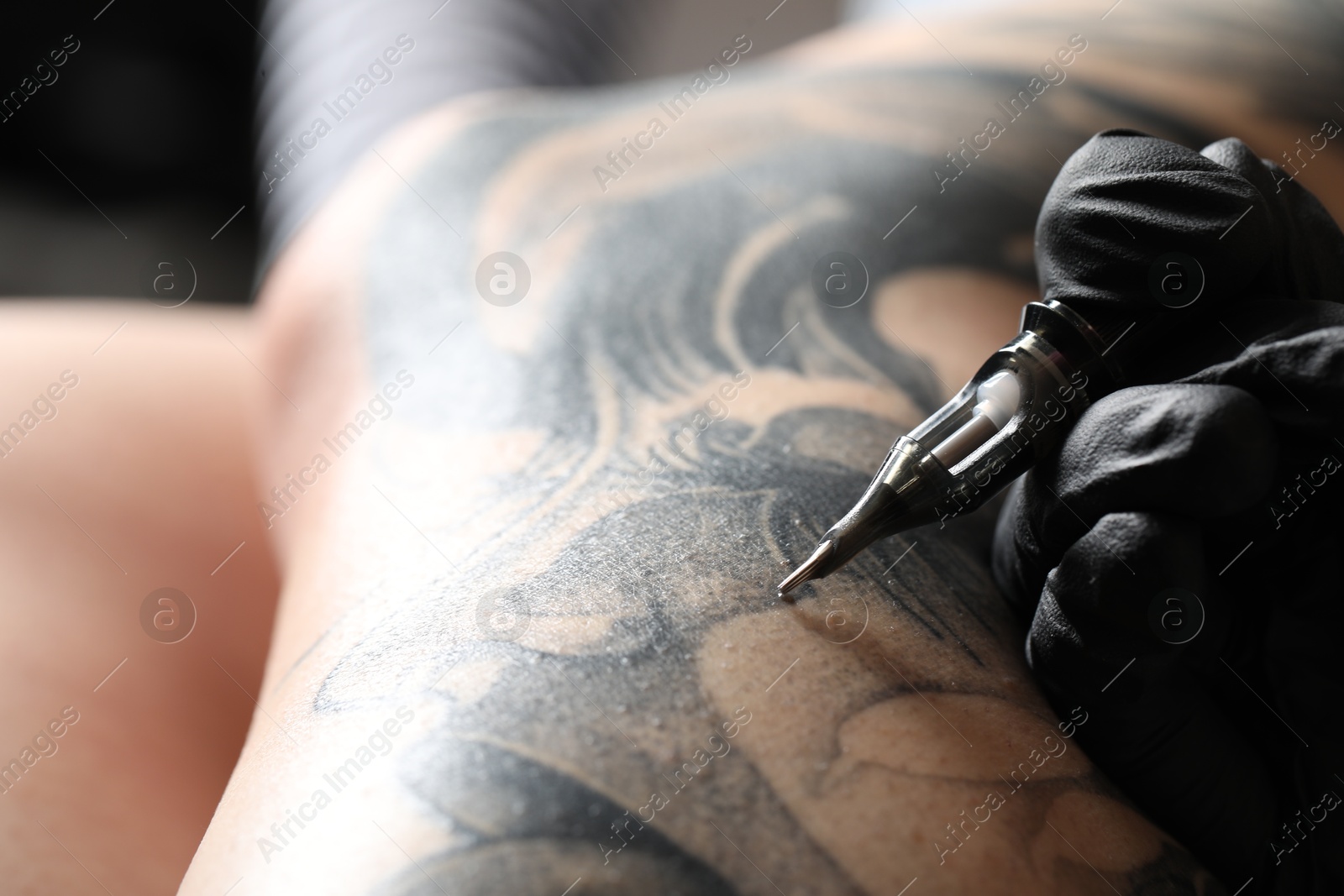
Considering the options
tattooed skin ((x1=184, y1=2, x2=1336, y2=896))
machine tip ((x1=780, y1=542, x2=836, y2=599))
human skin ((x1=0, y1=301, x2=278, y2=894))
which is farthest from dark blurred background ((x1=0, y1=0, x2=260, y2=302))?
machine tip ((x1=780, y1=542, x2=836, y2=599))

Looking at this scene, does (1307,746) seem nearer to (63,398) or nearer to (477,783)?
(477,783)

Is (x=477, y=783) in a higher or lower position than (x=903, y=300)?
higher

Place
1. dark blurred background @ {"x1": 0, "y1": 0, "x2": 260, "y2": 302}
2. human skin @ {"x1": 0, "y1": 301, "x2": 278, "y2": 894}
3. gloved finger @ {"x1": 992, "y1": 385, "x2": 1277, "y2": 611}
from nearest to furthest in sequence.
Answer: gloved finger @ {"x1": 992, "y1": 385, "x2": 1277, "y2": 611}, human skin @ {"x1": 0, "y1": 301, "x2": 278, "y2": 894}, dark blurred background @ {"x1": 0, "y1": 0, "x2": 260, "y2": 302}

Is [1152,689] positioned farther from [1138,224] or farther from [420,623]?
[420,623]

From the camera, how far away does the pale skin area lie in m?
0.38

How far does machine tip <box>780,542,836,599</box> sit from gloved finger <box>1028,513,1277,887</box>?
0.10 metres

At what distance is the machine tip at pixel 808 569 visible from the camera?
43cm

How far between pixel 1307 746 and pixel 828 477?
25 cm

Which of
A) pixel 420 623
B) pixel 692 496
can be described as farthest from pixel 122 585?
pixel 692 496

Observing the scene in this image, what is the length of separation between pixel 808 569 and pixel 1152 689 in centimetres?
15

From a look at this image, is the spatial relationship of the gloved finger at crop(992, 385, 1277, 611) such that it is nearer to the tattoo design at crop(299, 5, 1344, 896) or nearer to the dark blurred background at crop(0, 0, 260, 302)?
the tattoo design at crop(299, 5, 1344, 896)

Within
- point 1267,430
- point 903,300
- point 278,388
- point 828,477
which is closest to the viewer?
point 1267,430

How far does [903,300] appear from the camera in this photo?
70 centimetres

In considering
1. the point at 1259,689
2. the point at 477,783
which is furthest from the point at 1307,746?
the point at 477,783
